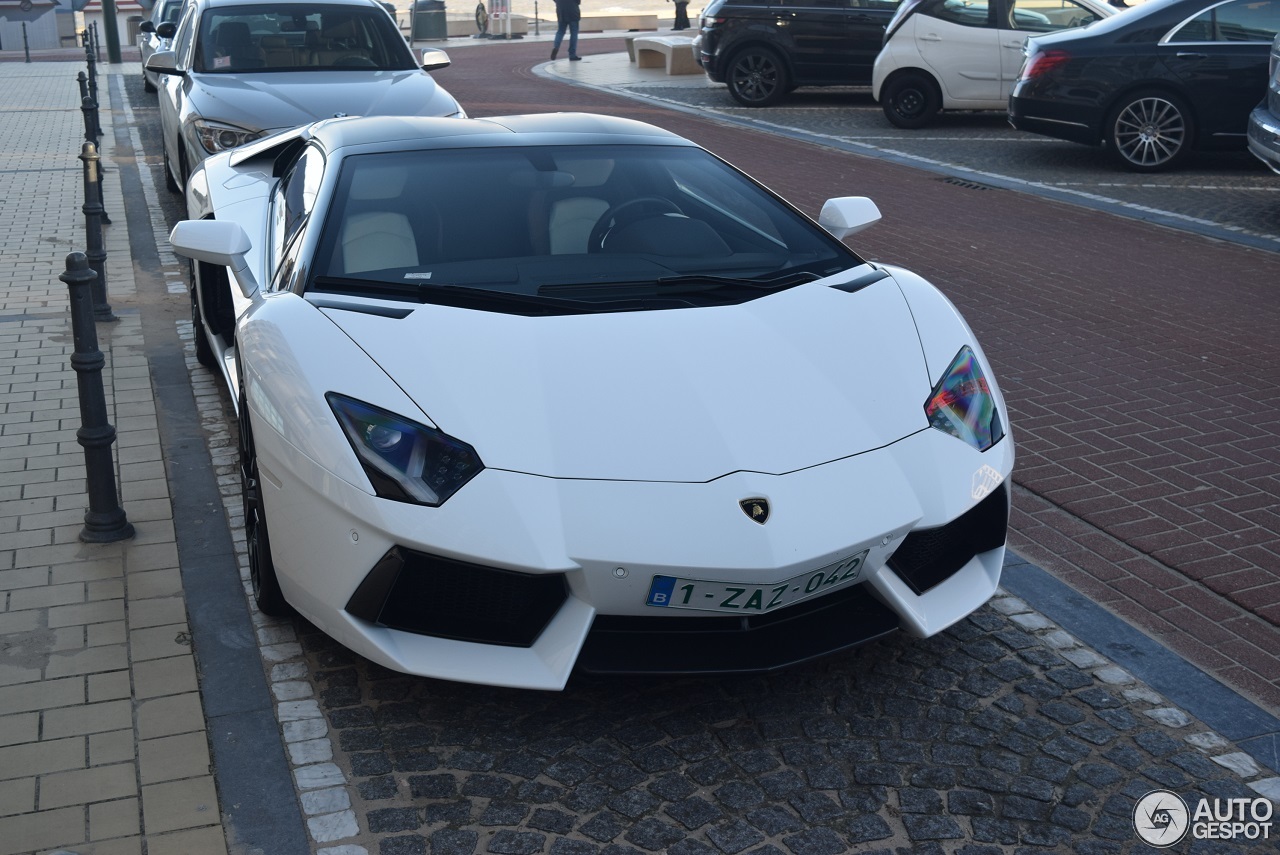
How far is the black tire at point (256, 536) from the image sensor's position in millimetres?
3848

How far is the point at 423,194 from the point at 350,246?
0.34m

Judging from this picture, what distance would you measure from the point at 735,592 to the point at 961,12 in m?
13.5

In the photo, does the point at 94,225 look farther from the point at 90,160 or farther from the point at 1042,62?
the point at 1042,62

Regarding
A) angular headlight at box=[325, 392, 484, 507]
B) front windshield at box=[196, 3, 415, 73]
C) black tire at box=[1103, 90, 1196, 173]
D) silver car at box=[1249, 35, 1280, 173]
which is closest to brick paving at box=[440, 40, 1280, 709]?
silver car at box=[1249, 35, 1280, 173]

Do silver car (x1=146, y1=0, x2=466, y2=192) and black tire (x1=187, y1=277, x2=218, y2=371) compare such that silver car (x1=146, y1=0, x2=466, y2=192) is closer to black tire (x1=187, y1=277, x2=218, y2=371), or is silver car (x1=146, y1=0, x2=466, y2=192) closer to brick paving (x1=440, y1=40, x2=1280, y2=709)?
black tire (x1=187, y1=277, x2=218, y2=371)

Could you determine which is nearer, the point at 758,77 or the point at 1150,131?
the point at 1150,131

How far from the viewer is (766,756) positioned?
334cm

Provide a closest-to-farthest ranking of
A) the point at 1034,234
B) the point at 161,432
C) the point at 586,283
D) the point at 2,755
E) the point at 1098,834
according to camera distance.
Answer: the point at 1098,834
the point at 2,755
the point at 586,283
the point at 161,432
the point at 1034,234

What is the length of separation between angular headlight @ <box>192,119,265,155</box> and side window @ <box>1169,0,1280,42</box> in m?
8.13

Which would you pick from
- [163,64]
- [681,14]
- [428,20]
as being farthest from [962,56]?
[428,20]

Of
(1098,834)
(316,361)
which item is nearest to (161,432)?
(316,361)

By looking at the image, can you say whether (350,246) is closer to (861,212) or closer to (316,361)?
(316,361)

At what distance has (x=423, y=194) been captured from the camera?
4.33 metres

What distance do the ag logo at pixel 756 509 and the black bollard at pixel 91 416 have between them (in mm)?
2422
